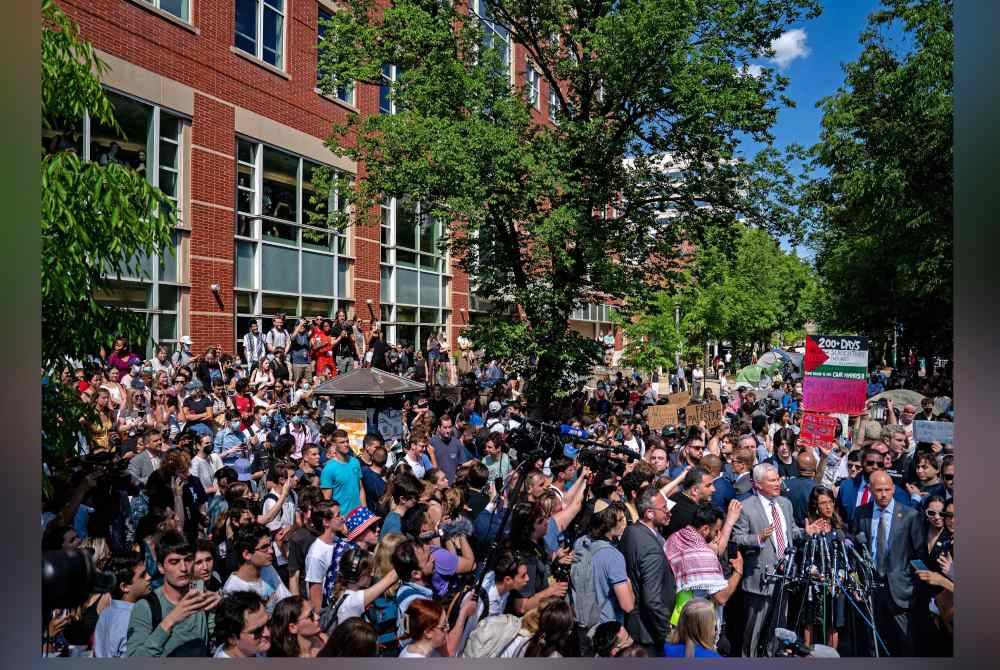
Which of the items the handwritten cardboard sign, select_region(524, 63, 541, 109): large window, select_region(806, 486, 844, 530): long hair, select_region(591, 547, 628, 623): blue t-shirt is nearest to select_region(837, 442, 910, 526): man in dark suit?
select_region(806, 486, 844, 530): long hair

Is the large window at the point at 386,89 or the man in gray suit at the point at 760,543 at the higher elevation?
the large window at the point at 386,89

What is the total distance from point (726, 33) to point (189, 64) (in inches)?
373

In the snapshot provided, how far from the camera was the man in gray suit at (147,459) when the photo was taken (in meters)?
7.49

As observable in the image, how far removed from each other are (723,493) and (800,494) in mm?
696

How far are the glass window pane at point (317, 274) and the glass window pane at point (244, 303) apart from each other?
4.91ft

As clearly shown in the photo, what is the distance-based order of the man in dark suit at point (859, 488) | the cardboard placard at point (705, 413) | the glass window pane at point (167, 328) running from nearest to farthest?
the man in dark suit at point (859, 488) → the glass window pane at point (167, 328) → the cardboard placard at point (705, 413)

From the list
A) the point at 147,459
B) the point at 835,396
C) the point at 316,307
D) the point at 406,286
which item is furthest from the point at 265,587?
the point at 406,286

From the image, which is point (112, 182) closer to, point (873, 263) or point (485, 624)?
point (485, 624)

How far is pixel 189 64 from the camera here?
14.1 m

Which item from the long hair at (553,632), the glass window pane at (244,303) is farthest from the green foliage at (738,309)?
the long hair at (553,632)

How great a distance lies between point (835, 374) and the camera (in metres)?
9.73

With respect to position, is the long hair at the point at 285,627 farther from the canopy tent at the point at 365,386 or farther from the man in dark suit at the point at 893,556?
the canopy tent at the point at 365,386
